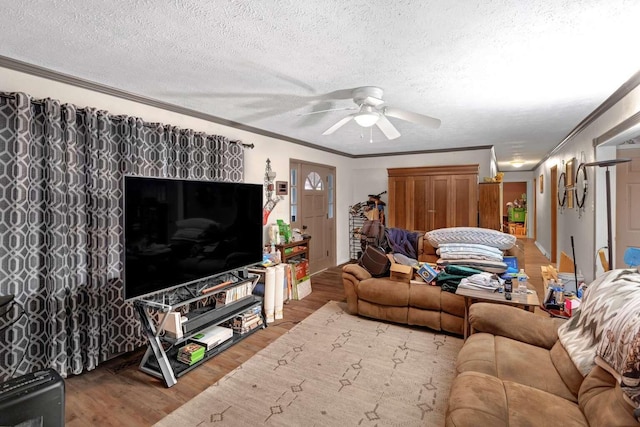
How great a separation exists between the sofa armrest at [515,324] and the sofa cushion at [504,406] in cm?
65

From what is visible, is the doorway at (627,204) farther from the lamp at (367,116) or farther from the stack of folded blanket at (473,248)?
the lamp at (367,116)

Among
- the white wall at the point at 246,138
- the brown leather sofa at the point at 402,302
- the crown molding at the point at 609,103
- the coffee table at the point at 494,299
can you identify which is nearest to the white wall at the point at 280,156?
the white wall at the point at 246,138

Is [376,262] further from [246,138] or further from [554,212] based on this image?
[554,212]

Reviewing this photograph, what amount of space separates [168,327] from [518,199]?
486 inches

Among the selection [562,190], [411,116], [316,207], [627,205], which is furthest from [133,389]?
[562,190]

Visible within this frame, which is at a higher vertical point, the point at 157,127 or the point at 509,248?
the point at 157,127

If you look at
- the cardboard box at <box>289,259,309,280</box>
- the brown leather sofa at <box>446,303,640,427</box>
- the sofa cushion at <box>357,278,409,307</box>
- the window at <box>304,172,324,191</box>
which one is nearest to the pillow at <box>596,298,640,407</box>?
the brown leather sofa at <box>446,303,640,427</box>

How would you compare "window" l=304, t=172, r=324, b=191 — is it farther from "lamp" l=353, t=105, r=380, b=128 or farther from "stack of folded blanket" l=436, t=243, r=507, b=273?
"lamp" l=353, t=105, r=380, b=128

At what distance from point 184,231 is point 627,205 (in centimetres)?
462

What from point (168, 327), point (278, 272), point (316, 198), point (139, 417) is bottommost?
point (139, 417)

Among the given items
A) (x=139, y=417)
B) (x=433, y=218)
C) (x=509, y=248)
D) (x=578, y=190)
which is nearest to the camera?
(x=139, y=417)

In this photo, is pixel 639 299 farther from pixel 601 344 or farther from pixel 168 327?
pixel 168 327

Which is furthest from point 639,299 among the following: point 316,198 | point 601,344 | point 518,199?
point 518,199

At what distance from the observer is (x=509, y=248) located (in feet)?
12.9
